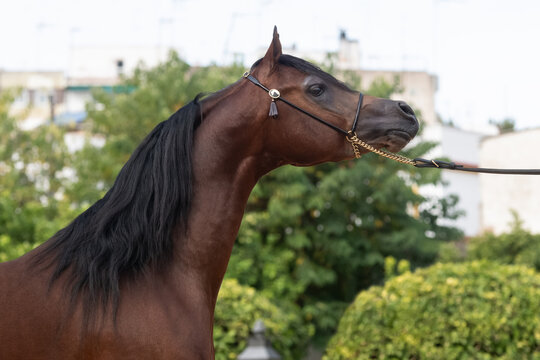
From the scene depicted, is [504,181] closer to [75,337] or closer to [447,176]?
[447,176]

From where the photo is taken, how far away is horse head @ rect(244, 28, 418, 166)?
2795 mm

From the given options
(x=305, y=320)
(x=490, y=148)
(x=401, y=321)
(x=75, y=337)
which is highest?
(x=490, y=148)

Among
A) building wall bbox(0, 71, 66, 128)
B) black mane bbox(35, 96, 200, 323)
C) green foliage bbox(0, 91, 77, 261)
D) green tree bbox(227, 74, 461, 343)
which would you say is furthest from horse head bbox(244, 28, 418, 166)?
building wall bbox(0, 71, 66, 128)

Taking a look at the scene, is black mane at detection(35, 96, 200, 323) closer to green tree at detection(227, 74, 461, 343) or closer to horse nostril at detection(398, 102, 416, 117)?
horse nostril at detection(398, 102, 416, 117)

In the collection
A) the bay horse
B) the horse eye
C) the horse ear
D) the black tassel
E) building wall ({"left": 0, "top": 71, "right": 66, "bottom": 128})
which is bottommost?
the bay horse

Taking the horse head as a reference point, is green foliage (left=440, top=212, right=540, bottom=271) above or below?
below

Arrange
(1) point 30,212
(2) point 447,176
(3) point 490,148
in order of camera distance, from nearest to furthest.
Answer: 1. (1) point 30,212
2. (3) point 490,148
3. (2) point 447,176

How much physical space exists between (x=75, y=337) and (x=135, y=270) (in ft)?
1.08

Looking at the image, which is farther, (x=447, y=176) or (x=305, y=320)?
(x=447, y=176)

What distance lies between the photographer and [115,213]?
102 inches

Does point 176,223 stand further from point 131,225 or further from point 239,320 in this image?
point 239,320

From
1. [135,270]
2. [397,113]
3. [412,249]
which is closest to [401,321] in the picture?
[397,113]

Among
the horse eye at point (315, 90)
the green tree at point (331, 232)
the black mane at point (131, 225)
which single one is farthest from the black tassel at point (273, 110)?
the green tree at point (331, 232)

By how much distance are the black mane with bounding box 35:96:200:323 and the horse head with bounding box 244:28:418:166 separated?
0.36 meters
